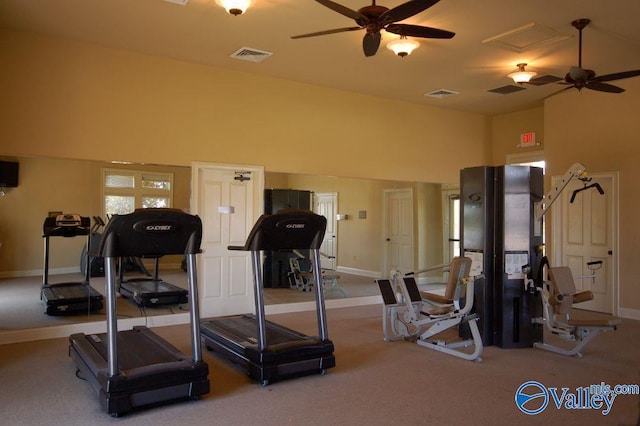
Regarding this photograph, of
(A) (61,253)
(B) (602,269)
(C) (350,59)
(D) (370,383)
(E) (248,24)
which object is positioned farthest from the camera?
(B) (602,269)

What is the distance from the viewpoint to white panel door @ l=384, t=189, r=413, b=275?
858 cm

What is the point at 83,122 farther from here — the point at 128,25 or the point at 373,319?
the point at 373,319

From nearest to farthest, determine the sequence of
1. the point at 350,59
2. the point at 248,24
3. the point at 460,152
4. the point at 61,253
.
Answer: the point at 248,24 → the point at 61,253 → the point at 350,59 → the point at 460,152

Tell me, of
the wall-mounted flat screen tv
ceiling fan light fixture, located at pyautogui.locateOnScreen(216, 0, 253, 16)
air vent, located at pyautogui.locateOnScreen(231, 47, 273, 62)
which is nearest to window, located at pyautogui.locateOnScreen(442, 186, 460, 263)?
air vent, located at pyautogui.locateOnScreen(231, 47, 273, 62)

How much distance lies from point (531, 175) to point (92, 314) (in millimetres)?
5525

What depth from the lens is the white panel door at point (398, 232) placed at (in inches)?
338

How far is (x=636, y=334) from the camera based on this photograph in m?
6.09

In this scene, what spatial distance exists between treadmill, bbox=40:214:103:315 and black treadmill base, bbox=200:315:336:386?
194 cm

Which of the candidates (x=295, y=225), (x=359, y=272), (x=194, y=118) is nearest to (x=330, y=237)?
(x=359, y=272)

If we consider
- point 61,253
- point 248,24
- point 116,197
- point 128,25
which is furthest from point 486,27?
point 61,253

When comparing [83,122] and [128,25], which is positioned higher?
[128,25]

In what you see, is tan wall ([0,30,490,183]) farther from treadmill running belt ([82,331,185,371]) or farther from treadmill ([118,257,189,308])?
treadmill running belt ([82,331,185,371])

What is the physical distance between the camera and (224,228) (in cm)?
699

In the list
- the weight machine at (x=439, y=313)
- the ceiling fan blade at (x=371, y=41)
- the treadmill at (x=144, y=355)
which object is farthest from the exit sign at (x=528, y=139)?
the treadmill at (x=144, y=355)
